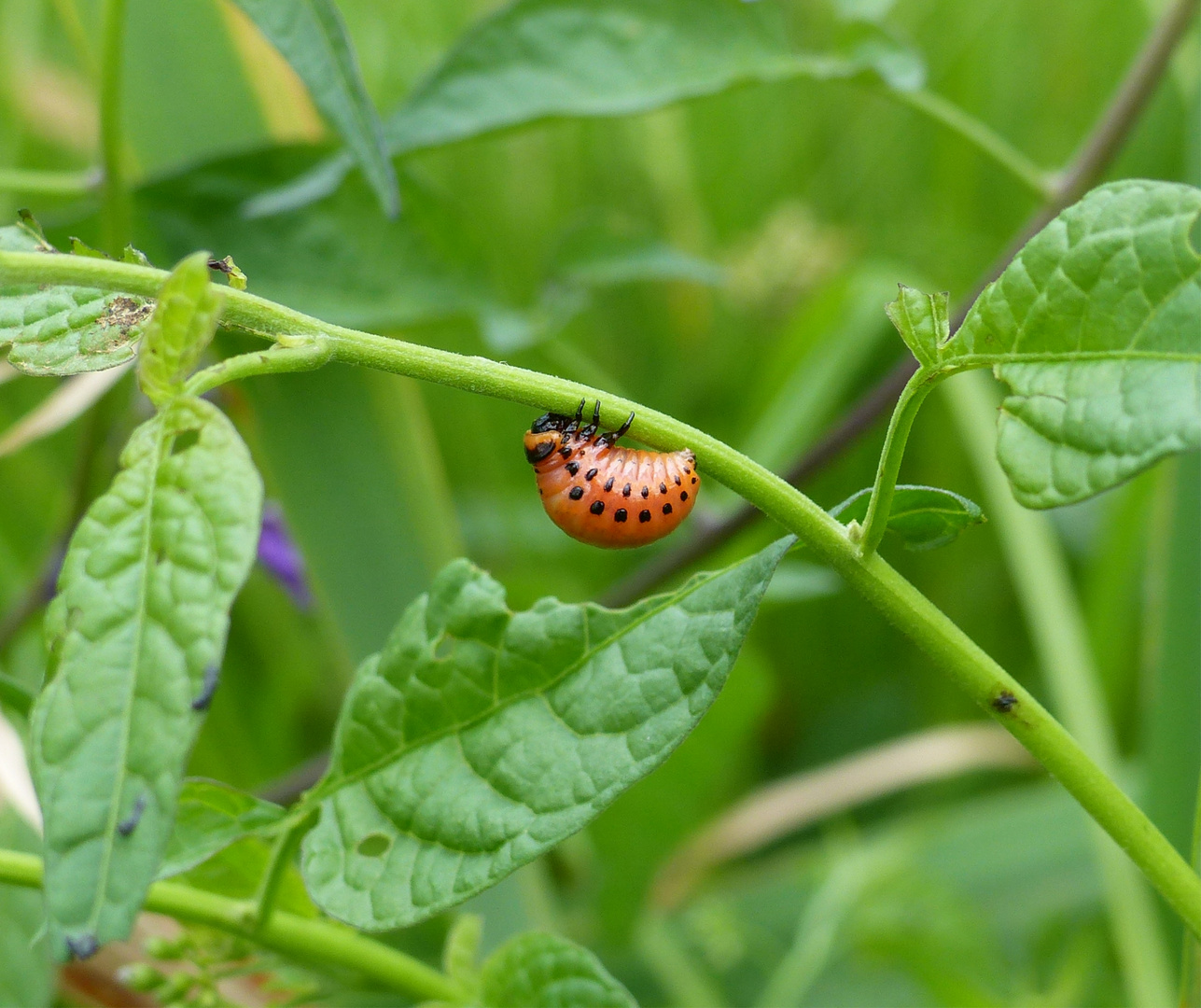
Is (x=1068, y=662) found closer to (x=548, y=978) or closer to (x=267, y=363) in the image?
(x=548, y=978)

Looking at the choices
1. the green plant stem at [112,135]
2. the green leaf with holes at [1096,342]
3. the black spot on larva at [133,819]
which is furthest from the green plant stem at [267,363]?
the green plant stem at [112,135]

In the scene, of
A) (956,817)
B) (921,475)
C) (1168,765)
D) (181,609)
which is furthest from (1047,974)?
(181,609)

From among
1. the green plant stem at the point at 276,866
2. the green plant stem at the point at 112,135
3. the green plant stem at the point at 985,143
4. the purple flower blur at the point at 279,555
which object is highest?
the green plant stem at the point at 985,143

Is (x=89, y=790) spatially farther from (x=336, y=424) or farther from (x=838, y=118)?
(x=838, y=118)

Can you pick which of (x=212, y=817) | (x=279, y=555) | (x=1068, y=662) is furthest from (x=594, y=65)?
(x=1068, y=662)

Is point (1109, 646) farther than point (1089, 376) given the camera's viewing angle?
Yes

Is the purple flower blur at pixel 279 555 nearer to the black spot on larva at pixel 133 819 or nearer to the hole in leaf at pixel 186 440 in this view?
the hole in leaf at pixel 186 440
